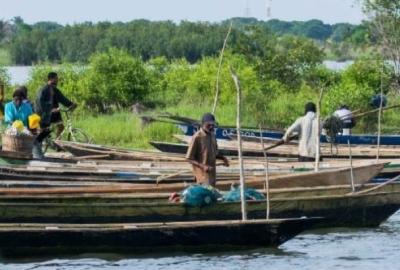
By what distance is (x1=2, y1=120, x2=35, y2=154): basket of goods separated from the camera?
16672mm

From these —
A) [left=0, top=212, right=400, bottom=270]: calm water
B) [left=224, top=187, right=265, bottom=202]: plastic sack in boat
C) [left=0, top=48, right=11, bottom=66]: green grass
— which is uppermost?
[left=0, top=48, right=11, bottom=66]: green grass

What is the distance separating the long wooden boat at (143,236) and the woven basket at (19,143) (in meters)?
3.90

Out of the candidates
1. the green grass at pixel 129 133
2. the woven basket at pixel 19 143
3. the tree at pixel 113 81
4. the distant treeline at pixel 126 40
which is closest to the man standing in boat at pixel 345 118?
the green grass at pixel 129 133

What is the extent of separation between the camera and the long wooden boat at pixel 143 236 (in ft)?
41.8

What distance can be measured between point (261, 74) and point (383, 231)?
12197mm

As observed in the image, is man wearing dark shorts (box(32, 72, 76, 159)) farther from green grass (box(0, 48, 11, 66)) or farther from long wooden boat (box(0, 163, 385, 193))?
green grass (box(0, 48, 11, 66))

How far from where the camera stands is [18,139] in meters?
16.7

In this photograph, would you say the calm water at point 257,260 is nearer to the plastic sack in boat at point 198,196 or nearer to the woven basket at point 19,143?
the plastic sack in boat at point 198,196

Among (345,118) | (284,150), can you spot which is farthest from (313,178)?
(284,150)

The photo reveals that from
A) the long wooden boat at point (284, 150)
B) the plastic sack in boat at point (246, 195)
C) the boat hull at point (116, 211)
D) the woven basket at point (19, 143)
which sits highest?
the woven basket at point (19, 143)

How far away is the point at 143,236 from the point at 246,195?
1.41m

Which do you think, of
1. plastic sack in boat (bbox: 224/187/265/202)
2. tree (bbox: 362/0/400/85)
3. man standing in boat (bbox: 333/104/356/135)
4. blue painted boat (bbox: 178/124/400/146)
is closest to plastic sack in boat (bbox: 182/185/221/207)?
plastic sack in boat (bbox: 224/187/265/202)

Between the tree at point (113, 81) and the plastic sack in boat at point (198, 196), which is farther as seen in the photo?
the tree at point (113, 81)

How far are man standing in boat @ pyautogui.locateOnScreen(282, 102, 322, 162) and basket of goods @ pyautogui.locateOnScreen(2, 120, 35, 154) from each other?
338 cm
